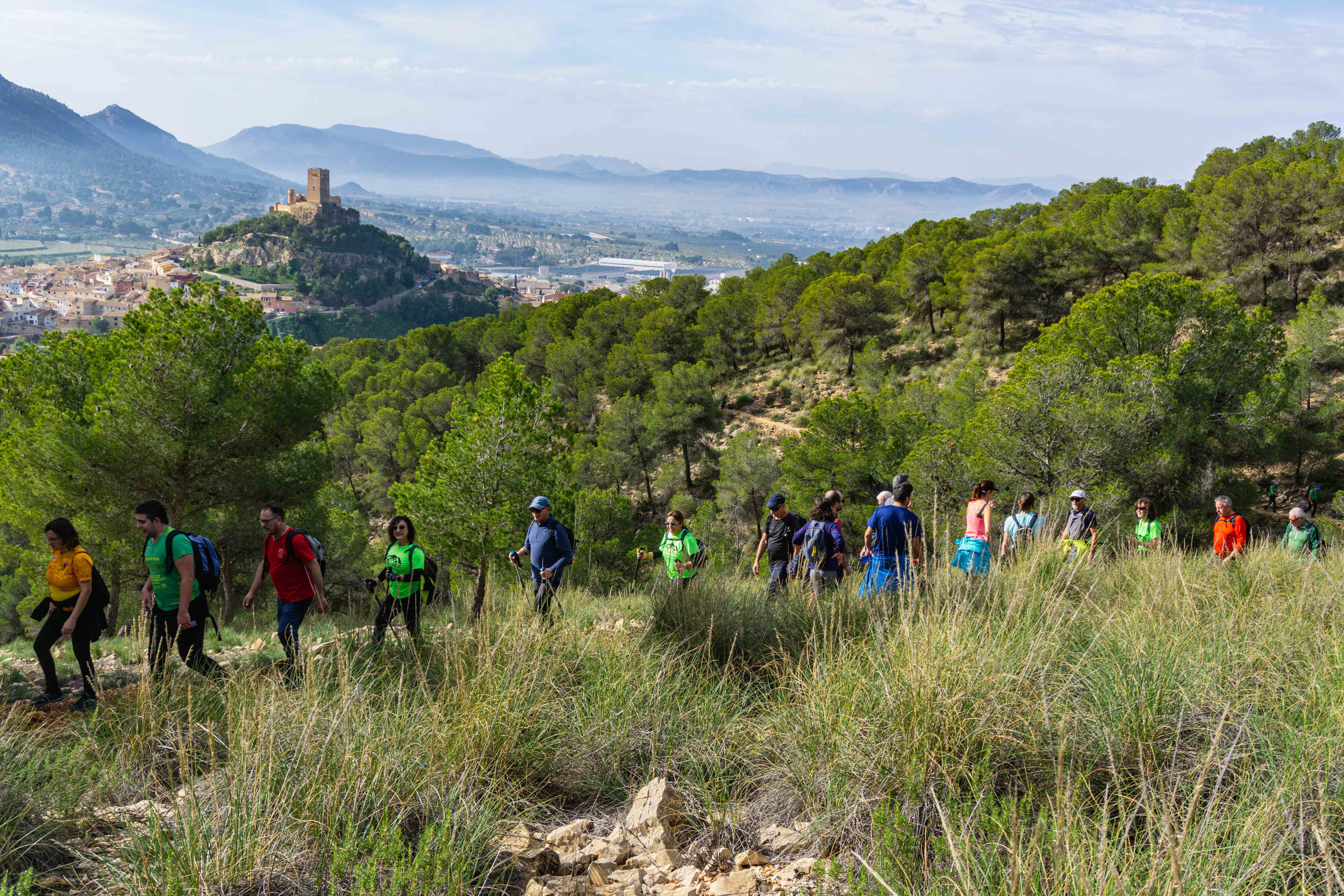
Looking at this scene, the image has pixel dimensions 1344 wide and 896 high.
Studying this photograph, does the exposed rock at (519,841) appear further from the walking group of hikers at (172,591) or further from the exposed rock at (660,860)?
the walking group of hikers at (172,591)

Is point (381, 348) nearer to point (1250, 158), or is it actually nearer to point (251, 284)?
point (1250, 158)

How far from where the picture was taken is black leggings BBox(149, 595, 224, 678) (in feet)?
15.0

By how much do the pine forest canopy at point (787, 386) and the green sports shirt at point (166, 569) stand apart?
2.45 metres

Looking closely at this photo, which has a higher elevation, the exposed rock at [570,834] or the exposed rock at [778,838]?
the exposed rock at [778,838]

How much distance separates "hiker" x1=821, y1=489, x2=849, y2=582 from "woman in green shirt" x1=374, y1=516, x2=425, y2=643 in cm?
303

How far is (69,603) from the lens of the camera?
4812mm

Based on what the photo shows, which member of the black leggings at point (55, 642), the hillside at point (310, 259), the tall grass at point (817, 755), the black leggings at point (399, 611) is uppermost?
the hillside at point (310, 259)

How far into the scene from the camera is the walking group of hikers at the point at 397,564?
15.0ft

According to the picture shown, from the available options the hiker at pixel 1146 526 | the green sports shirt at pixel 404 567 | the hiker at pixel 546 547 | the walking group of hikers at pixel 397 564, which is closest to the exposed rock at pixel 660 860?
the walking group of hikers at pixel 397 564

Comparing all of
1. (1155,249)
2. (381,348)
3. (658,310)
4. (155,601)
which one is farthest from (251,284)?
(155,601)

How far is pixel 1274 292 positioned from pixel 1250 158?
13.4 metres

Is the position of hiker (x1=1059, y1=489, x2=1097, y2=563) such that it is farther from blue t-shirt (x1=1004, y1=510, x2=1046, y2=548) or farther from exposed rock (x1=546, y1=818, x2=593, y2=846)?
exposed rock (x1=546, y1=818, x2=593, y2=846)

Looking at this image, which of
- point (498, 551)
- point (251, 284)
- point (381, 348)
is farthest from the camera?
point (251, 284)

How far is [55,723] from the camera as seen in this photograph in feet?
13.5
